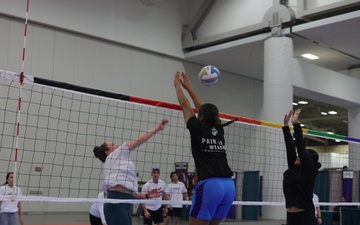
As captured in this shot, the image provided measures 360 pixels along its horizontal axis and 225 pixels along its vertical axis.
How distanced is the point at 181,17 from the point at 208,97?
11.5 ft

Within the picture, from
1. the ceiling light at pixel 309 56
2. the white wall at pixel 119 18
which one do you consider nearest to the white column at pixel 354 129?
the ceiling light at pixel 309 56

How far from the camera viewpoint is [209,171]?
4.02 meters

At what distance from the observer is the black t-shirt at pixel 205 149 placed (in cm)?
407

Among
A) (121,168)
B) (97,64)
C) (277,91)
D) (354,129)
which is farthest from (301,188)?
(354,129)

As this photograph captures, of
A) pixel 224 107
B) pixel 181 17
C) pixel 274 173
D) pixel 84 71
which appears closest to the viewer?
pixel 274 173

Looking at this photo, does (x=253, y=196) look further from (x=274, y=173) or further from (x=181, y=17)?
(x=181, y=17)

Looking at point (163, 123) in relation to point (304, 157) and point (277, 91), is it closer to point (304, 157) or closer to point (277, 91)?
point (304, 157)

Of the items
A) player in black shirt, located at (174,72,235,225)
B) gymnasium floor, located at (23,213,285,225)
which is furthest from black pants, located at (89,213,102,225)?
gymnasium floor, located at (23,213,285,225)

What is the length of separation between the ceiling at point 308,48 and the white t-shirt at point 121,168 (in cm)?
1131

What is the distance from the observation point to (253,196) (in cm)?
1769

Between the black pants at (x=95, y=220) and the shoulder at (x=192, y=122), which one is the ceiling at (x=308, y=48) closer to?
the black pants at (x=95, y=220)

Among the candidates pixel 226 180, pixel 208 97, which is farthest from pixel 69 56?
pixel 226 180

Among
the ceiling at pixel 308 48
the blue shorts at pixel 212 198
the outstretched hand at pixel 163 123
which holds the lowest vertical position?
the blue shorts at pixel 212 198

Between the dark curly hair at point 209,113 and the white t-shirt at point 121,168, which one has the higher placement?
the dark curly hair at point 209,113
